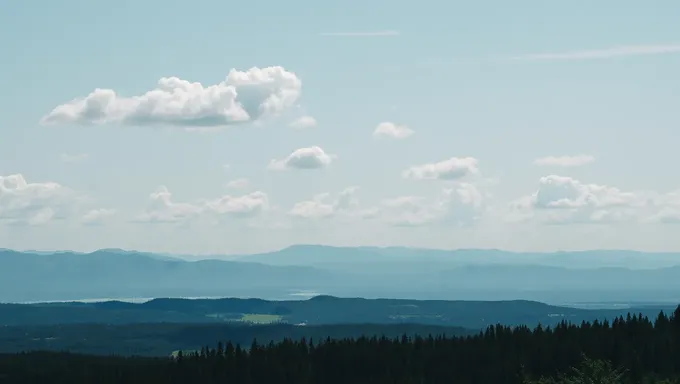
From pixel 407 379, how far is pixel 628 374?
1814 inches

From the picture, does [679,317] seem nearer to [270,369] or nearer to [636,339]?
[636,339]

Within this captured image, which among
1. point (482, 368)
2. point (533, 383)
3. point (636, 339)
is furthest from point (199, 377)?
point (533, 383)

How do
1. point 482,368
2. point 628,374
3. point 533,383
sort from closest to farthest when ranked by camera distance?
point 533,383, point 628,374, point 482,368

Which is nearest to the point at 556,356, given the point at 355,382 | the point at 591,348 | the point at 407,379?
the point at 591,348

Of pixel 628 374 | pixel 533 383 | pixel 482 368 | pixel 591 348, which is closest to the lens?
pixel 533 383

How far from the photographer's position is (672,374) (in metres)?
155

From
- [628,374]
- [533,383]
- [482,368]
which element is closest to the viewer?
[533,383]

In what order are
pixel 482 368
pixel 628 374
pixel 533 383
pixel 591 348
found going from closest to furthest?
pixel 533 383 → pixel 628 374 → pixel 591 348 → pixel 482 368

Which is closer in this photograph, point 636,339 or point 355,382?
point 636,339

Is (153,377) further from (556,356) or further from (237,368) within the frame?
(556,356)

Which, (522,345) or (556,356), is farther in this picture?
(522,345)

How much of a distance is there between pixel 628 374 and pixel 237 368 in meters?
76.9

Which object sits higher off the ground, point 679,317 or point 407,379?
point 679,317

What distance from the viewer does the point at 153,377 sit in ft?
654
